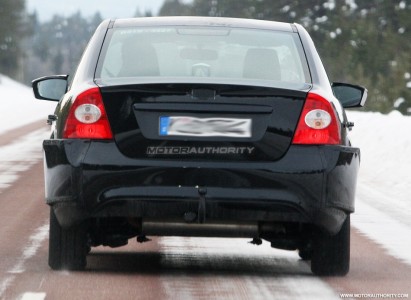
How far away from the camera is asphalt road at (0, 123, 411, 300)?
22.4ft

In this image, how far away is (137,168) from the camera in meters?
6.87

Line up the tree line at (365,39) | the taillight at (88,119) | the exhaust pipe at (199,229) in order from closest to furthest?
the taillight at (88,119)
the exhaust pipe at (199,229)
the tree line at (365,39)

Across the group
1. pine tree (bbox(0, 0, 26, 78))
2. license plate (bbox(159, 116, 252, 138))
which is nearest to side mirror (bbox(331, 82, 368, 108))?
license plate (bbox(159, 116, 252, 138))

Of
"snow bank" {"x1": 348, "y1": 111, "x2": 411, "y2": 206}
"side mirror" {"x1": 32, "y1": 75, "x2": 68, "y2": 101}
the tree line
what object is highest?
"side mirror" {"x1": 32, "y1": 75, "x2": 68, "y2": 101}

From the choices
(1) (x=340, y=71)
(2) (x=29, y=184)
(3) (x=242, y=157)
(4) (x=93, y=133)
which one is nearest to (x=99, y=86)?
(4) (x=93, y=133)

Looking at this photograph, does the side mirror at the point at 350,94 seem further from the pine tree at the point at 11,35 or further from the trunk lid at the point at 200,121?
the pine tree at the point at 11,35

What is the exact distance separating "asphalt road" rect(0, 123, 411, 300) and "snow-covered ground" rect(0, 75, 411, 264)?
257mm

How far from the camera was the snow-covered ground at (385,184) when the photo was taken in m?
10.1

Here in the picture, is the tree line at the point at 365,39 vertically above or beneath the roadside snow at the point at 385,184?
beneath

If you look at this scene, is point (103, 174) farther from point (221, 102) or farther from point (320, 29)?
point (320, 29)

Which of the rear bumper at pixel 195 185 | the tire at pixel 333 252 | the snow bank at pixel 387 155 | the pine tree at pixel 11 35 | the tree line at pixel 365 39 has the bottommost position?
the pine tree at pixel 11 35

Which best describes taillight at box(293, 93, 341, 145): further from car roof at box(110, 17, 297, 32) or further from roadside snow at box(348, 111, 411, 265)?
roadside snow at box(348, 111, 411, 265)

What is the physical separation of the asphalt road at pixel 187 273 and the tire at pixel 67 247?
2.6 inches

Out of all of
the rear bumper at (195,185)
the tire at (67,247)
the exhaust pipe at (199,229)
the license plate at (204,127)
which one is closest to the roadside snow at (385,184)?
the exhaust pipe at (199,229)
